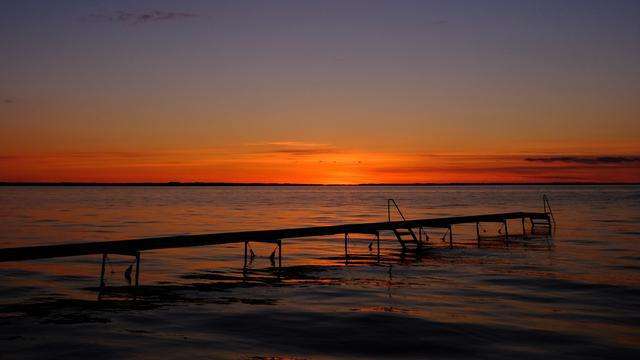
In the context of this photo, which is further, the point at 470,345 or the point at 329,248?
the point at 329,248

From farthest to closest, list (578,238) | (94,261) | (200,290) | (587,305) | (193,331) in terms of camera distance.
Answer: (578,238) < (94,261) < (200,290) < (587,305) < (193,331)

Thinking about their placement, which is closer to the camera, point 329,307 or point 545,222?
point 329,307

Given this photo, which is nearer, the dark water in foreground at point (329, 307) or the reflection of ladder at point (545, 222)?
the dark water in foreground at point (329, 307)

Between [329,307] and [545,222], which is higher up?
[545,222]

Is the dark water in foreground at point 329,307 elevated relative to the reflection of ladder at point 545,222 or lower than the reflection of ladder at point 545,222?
lower

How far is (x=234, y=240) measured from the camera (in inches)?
917

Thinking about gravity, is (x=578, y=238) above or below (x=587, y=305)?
above

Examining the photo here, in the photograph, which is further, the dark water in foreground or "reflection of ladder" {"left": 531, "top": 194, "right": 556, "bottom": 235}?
"reflection of ladder" {"left": 531, "top": 194, "right": 556, "bottom": 235}

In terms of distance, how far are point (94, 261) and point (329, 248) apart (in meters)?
12.5

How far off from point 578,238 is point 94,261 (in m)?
29.9

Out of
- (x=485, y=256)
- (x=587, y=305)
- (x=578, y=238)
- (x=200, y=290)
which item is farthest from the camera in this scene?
(x=578, y=238)

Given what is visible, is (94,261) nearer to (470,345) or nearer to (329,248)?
(329,248)

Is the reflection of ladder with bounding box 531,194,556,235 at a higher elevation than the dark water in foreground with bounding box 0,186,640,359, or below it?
higher

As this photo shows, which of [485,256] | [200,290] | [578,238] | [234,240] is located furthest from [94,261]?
[578,238]
